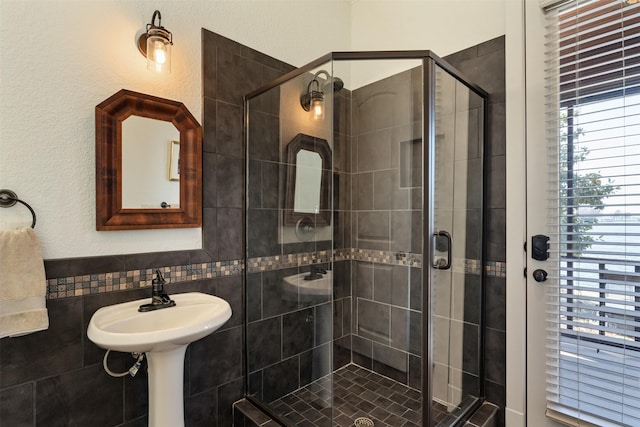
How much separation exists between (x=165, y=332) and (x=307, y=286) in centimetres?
87

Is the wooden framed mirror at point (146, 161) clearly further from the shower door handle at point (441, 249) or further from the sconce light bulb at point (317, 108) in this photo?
the shower door handle at point (441, 249)

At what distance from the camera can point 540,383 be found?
5.25 feet

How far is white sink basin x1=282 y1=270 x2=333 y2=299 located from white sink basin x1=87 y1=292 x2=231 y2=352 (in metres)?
0.48

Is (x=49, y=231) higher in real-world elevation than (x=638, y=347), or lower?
higher

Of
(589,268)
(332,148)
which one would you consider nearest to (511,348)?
(589,268)

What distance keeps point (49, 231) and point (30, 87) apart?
22.5 inches

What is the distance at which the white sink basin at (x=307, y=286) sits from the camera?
72.7 inches

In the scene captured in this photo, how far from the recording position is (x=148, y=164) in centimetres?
150

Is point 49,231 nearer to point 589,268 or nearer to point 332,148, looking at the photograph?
point 332,148

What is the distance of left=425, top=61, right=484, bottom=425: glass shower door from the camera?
1534 mm

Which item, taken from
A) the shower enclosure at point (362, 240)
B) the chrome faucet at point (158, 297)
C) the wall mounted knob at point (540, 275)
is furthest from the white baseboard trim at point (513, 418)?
the chrome faucet at point (158, 297)

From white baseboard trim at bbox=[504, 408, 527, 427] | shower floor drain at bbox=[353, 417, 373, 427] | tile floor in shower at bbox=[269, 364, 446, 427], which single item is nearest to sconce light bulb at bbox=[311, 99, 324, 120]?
tile floor in shower at bbox=[269, 364, 446, 427]

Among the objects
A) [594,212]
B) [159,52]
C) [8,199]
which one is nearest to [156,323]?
[8,199]

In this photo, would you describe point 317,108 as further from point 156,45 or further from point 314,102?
point 156,45
